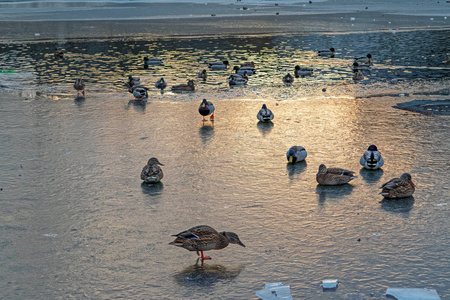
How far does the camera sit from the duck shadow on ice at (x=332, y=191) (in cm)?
1081

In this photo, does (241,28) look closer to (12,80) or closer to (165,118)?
(12,80)

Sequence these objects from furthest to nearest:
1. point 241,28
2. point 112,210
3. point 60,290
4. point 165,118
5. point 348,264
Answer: point 241,28, point 165,118, point 112,210, point 348,264, point 60,290

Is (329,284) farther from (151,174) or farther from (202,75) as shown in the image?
(202,75)

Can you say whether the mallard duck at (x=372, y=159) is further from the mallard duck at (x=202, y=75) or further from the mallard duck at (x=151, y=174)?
the mallard duck at (x=202, y=75)

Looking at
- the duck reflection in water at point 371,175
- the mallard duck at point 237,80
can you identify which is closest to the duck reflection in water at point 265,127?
the duck reflection in water at point 371,175

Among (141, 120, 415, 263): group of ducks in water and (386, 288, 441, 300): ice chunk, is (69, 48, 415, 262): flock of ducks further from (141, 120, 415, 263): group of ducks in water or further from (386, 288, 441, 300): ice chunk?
(386, 288, 441, 300): ice chunk

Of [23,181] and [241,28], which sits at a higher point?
[241,28]

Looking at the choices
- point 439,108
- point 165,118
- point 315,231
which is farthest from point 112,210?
point 439,108

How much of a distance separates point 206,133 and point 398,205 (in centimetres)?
659

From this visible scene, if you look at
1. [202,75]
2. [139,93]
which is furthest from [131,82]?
[202,75]

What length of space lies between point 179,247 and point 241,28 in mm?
44579

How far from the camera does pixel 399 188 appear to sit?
34.2 feet

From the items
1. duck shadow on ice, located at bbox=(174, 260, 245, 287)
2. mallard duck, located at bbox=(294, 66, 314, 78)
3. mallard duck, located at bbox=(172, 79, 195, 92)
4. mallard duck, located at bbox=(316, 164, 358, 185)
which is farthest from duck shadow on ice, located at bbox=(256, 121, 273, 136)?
mallard duck, located at bbox=(294, 66, 314, 78)

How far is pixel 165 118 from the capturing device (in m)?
17.5
